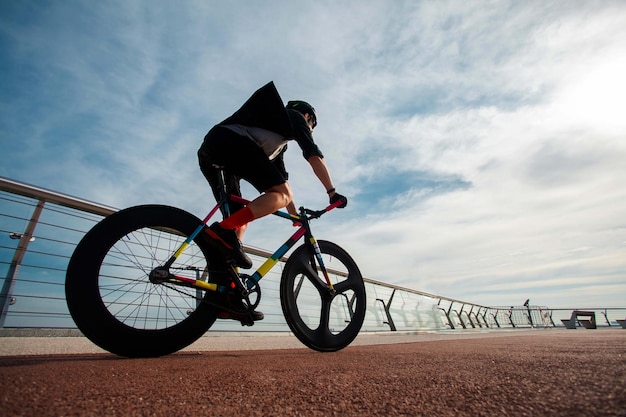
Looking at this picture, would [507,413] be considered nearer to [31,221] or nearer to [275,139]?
[275,139]

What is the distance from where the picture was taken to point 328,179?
8.54 ft

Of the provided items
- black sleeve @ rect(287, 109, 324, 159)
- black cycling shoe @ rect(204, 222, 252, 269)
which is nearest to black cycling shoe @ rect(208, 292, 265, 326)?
black cycling shoe @ rect(204, 222, 252, 269)

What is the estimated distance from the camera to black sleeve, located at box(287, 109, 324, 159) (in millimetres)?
2465

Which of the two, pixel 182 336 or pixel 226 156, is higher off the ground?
pixel 226 156

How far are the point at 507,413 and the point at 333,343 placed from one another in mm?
1875

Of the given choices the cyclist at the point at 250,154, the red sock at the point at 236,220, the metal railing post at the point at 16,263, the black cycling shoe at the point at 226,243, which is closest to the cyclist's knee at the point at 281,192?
the cyclist at the point at 250,154

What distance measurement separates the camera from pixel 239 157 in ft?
7.16

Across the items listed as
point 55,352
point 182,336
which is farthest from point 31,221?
point 182,336

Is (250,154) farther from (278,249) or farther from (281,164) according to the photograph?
(278,249)

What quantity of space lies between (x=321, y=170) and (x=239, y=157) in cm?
71

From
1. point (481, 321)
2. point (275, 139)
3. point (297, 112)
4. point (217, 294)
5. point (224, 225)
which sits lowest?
point (481, 321)

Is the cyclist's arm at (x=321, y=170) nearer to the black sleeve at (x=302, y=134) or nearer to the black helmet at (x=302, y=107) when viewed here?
the black sleeve at (x=302, y=134)

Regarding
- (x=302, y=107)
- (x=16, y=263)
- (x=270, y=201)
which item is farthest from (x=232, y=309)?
(x=16, y=263)

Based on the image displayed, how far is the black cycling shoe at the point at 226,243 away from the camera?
207 centimetres
